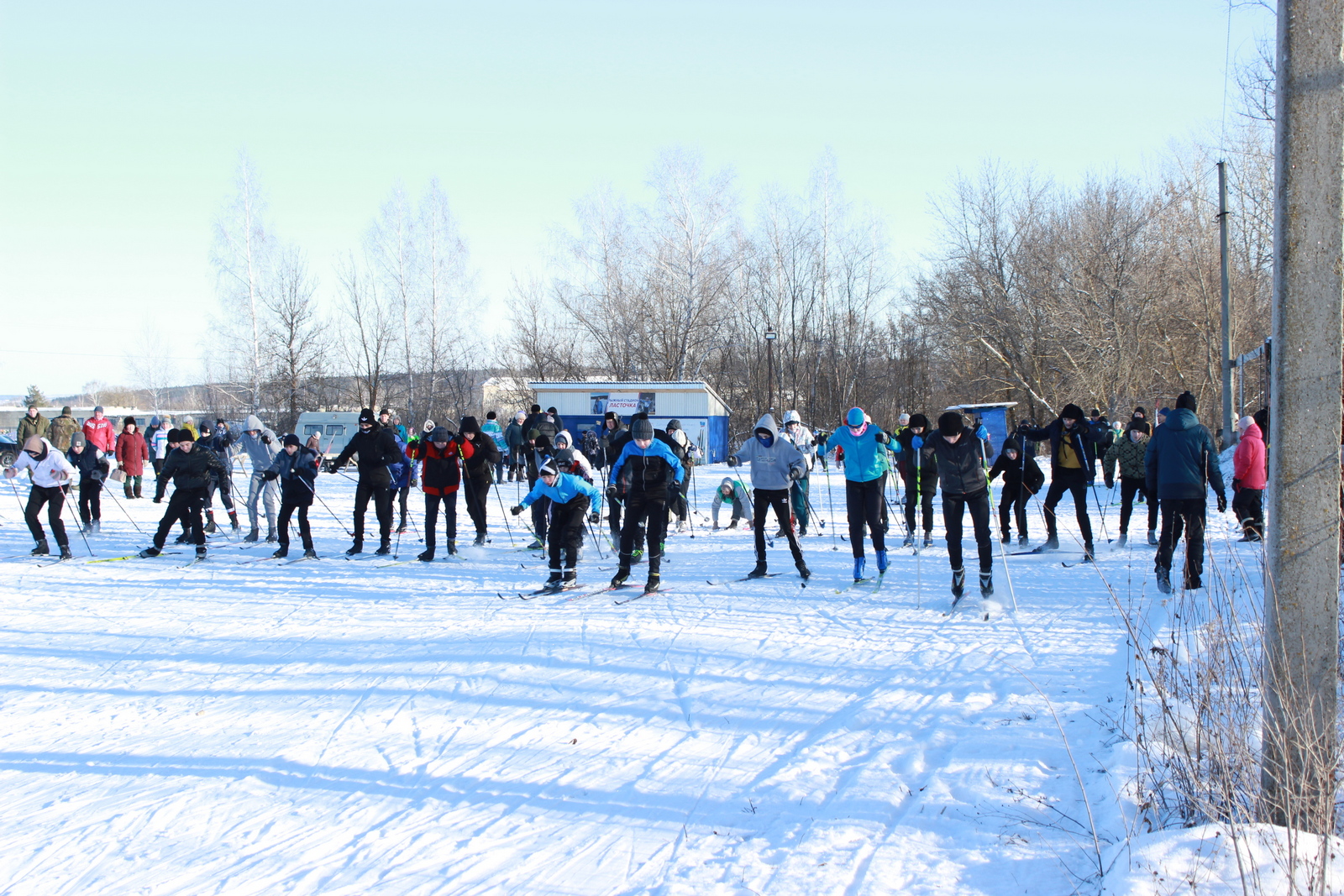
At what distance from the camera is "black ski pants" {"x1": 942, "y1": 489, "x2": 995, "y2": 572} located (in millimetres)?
8094

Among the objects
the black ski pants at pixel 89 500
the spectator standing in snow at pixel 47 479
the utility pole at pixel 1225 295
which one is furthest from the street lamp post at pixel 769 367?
the spectator standing in snow at pixel 47 479

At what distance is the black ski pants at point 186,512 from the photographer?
1196cm

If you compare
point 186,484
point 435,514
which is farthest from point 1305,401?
point 186,484

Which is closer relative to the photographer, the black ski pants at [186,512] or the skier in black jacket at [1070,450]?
the skier in black jacket at [1070,450]

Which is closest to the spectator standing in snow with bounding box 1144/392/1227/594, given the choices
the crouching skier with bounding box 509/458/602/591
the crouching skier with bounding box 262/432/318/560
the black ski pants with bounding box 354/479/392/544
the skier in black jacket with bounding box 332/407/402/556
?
the crouching skier with bounding box 509/458/602/591

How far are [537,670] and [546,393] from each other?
2730 centimetres

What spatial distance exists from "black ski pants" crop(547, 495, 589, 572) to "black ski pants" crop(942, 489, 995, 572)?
3671 millimetres

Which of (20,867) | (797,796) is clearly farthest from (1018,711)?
(20,867)

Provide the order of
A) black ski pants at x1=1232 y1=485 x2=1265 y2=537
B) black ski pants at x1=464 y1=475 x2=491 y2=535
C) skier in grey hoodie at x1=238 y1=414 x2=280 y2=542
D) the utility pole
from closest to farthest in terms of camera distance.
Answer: black ski pants at x1=1232 y1=485 x2=1265 y2=537, black ski pants at x1=464 y1=475 x2=491 y2=535, skier in grey hoodie at x1=238 y1=414 x2=280 y2=542, the utility pole

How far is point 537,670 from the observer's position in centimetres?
617

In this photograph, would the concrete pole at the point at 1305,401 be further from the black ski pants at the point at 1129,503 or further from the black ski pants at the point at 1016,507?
the black ski pants at the point at 1016,507

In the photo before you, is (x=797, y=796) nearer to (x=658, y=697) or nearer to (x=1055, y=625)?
(x=658, y=697)

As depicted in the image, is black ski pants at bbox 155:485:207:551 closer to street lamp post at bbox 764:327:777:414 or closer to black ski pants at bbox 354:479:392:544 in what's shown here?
black ski pants at bbox 354:479:392:544

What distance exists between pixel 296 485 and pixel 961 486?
8367 millimetres
